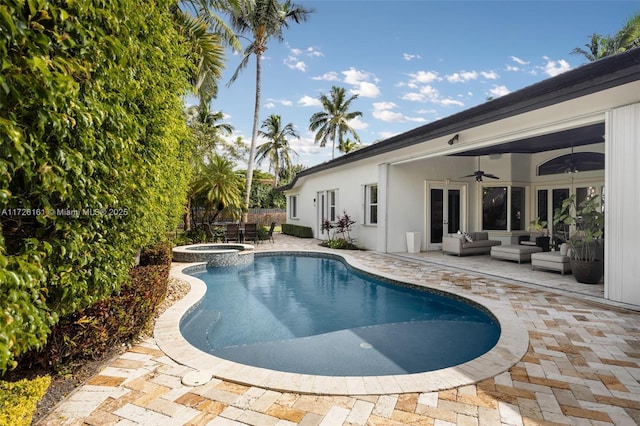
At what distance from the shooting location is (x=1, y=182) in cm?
178

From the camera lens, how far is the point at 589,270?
23.8 ft

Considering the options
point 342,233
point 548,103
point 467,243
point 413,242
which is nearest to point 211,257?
point 342,233

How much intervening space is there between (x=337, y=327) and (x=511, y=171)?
11.0m

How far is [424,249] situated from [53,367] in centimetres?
1201

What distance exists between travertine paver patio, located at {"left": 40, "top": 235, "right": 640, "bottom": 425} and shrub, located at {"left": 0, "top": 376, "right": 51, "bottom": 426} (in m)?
0.38

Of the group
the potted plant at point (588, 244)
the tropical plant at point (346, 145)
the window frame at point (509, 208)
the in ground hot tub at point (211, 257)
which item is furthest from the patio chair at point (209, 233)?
the tropical plant at point (346, 145)

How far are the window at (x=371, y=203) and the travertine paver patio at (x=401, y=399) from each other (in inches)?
373

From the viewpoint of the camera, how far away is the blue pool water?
4.44 metres

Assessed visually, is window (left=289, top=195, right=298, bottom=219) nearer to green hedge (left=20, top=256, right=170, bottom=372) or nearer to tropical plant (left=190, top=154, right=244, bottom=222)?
tropical plant (left=190, top=154, right=244, bottom=222)

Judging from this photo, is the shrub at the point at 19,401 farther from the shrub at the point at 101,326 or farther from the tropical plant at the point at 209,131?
the tropical plant at the point at 209,131

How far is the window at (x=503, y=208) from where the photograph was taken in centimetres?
1341

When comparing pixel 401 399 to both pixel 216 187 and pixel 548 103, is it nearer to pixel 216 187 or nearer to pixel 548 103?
pixel 548 103

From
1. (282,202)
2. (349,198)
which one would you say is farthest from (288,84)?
(282,202)

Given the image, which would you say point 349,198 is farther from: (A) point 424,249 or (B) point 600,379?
(B) point 600,379
